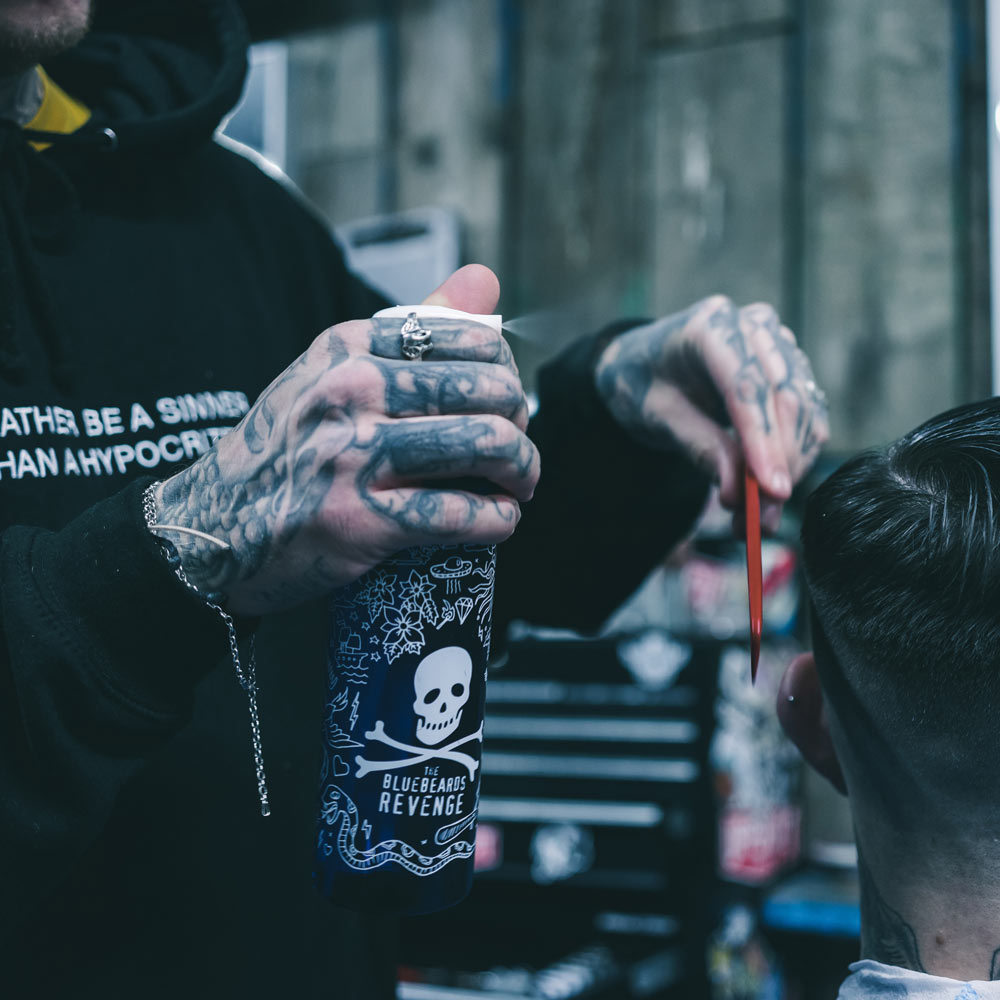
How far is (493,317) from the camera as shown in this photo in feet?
3.01

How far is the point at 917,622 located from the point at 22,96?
4.07 ft

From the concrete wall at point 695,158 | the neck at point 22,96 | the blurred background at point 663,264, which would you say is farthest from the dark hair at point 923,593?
the concrete wall at point 695,158

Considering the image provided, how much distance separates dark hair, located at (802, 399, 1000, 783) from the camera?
38.9 inches

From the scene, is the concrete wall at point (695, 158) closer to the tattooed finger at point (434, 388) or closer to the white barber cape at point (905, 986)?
the white barber cape at point (905, 986)

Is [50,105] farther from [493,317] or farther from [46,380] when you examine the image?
[493,317]

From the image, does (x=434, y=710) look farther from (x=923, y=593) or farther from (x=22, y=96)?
(x=22, y=96)

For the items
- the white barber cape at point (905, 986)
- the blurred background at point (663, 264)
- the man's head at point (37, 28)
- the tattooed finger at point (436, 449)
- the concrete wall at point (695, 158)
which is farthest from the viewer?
the concrete wall at point (695, 158)

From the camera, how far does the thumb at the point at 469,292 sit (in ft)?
3.01

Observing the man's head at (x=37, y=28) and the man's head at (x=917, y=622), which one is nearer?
the man's head at (x=917, y=622)

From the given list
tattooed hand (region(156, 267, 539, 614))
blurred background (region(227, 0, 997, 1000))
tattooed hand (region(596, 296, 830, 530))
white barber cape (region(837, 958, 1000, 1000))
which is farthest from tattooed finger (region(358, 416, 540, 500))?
blurred background (region(227, 0, 997, 1000))

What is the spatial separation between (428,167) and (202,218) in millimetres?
3211

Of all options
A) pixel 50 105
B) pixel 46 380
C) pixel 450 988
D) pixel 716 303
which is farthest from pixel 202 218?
pixel 450 988

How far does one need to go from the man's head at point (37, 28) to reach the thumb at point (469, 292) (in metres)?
0.63

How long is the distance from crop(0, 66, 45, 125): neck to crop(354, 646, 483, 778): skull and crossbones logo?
0.91m
